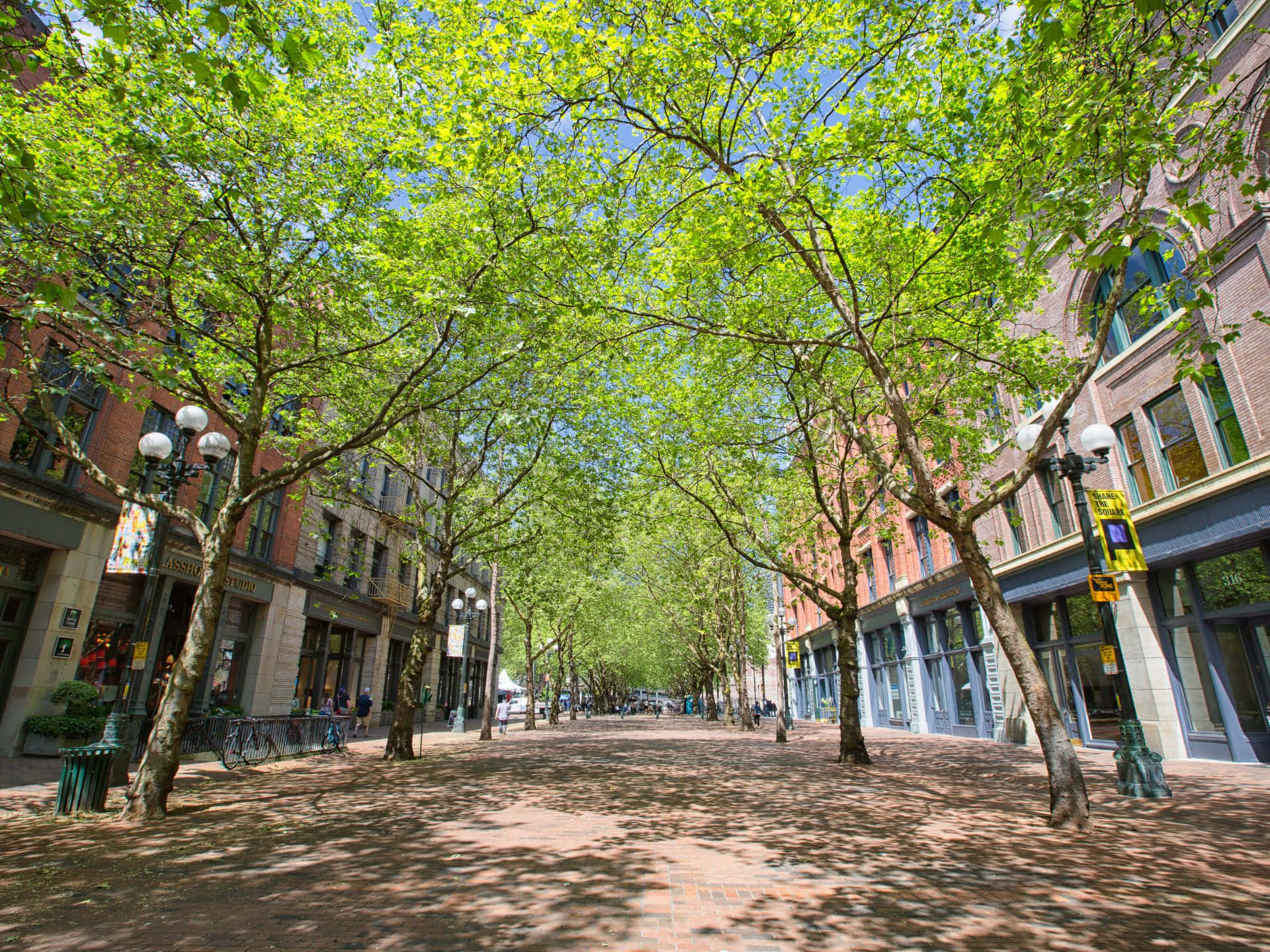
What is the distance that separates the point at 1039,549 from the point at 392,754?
18219 millimetres

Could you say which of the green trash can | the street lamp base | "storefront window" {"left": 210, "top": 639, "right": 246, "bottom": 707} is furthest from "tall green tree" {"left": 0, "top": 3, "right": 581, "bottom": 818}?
the street lamp base

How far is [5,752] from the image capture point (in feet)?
43.1

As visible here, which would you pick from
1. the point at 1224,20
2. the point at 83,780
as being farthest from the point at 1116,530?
the point at 83,780

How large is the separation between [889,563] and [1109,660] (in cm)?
1975

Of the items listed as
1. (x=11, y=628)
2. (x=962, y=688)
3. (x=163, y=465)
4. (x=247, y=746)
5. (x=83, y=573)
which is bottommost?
(x=247, y=746)

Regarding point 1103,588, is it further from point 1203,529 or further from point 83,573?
point 83,573

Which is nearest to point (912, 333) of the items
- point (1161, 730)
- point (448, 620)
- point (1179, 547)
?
point (1179, 547)

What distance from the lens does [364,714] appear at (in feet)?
86.0

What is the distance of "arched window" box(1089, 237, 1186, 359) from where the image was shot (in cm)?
1430

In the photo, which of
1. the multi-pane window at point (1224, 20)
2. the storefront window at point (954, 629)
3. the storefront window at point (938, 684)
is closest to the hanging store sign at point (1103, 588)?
the multi-pane window at point (1224, 20)

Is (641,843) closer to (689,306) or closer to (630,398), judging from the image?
(689,306)

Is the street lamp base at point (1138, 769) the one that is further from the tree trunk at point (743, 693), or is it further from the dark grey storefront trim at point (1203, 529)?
the tree trunk at point (743, 693)

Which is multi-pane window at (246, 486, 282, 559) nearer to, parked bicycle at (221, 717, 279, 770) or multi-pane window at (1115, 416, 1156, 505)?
parked bicycle at (221, 717, 279, 770)

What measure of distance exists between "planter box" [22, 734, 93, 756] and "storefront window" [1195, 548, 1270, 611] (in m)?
23.4
